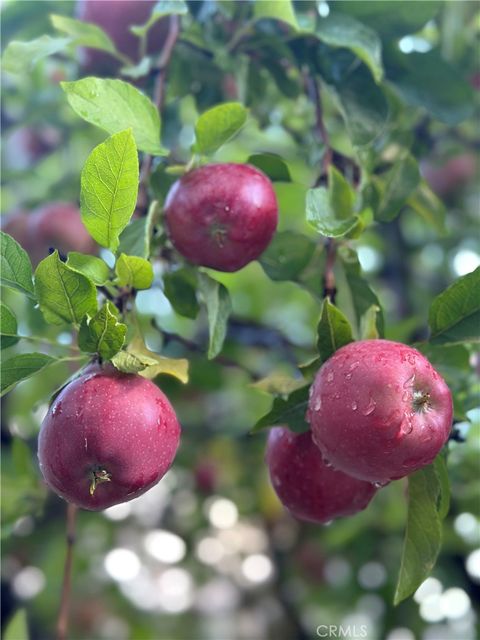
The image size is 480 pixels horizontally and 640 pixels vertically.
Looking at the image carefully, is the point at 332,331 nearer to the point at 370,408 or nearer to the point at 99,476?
the point at 370,408

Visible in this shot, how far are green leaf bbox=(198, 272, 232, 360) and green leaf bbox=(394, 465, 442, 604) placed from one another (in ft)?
0.72

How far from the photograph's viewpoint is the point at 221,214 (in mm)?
729

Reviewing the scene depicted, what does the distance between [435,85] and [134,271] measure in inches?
23.6

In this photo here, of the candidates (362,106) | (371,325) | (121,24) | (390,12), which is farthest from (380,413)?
(121,24)

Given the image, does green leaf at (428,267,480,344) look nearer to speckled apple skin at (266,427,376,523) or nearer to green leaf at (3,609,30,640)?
speckled apple skin at (266,427,376,523)

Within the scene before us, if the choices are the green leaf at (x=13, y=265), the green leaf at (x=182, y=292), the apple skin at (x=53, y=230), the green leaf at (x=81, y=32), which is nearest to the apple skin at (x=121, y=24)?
the green leaf at (x=81, y=32)

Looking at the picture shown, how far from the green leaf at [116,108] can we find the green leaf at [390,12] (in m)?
0.36

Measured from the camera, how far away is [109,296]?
705 millimetres

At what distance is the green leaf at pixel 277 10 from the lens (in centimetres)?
82

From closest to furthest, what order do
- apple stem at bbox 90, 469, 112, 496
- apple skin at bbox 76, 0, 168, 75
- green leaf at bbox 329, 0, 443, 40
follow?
apple stem at bbox 90, 469, 112, 496 → green leaf at bbox 329, 0, 443, 40 → apple skin at bbox 76, 0, 168, 75

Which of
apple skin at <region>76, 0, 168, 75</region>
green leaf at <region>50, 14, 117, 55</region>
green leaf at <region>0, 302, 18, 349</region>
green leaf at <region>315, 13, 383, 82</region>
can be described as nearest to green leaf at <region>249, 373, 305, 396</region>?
green leaf at <region>0, 302, 18, 349</region>

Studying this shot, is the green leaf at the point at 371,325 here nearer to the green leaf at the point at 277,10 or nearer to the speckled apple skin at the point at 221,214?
the speckled apple skin at the point at 221,214

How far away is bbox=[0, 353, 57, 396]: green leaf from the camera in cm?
64

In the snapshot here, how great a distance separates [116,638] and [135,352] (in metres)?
1.78
